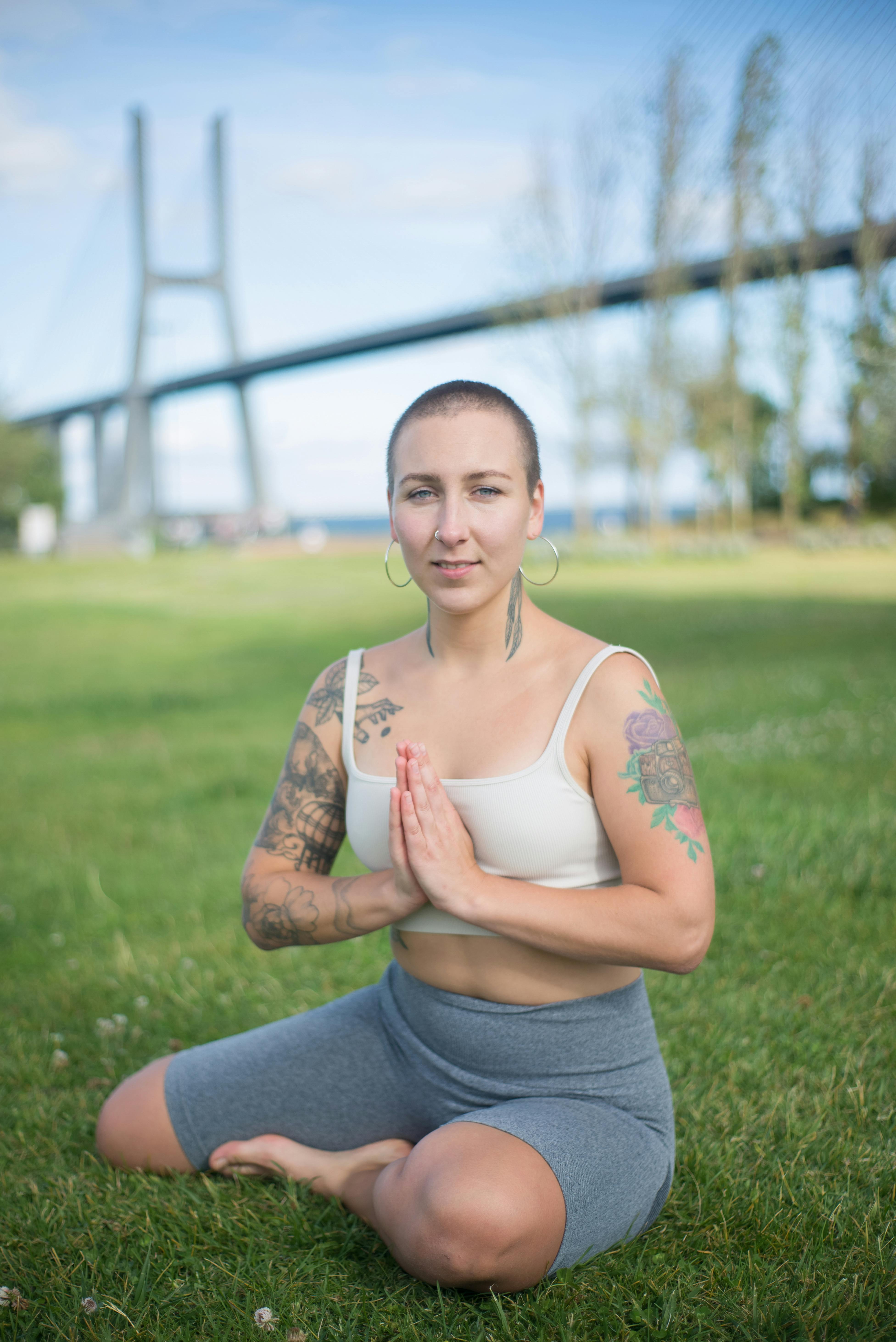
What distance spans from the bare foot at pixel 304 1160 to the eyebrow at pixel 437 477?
4.48ft

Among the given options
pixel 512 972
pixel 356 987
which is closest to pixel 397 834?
pixel 512 972

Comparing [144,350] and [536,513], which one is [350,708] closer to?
[536,513]

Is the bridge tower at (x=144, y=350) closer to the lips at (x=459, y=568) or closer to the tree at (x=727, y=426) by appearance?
the tree at (x=727, y=426)

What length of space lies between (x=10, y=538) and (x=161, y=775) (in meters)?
32.7

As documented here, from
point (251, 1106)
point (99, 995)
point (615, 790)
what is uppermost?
point (615, 790)

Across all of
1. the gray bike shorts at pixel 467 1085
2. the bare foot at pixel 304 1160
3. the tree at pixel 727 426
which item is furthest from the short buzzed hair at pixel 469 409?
the tree at pixel 727 426

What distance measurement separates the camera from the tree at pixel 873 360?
1261cm

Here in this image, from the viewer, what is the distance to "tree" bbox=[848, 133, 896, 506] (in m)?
12.6

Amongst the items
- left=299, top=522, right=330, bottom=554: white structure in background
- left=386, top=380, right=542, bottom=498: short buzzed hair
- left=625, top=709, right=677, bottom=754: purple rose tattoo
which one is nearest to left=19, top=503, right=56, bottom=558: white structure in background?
left=299, top=522, right=330, bottom=554: white structure in background

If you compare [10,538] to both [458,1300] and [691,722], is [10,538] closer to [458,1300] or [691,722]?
[691,722]

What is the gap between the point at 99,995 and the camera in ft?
11.5

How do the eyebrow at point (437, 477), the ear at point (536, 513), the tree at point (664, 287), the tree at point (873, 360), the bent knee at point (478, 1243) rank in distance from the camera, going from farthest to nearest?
1. the tree at point (664, 287)
2. the tree at point (873, 360)
3. the ear at point (536, 513)
4. the eyebrow at point (437, 477)
5. the bent knee at point (478, 1243)

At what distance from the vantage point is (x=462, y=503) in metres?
2.01

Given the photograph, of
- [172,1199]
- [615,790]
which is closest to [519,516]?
[615,790]
